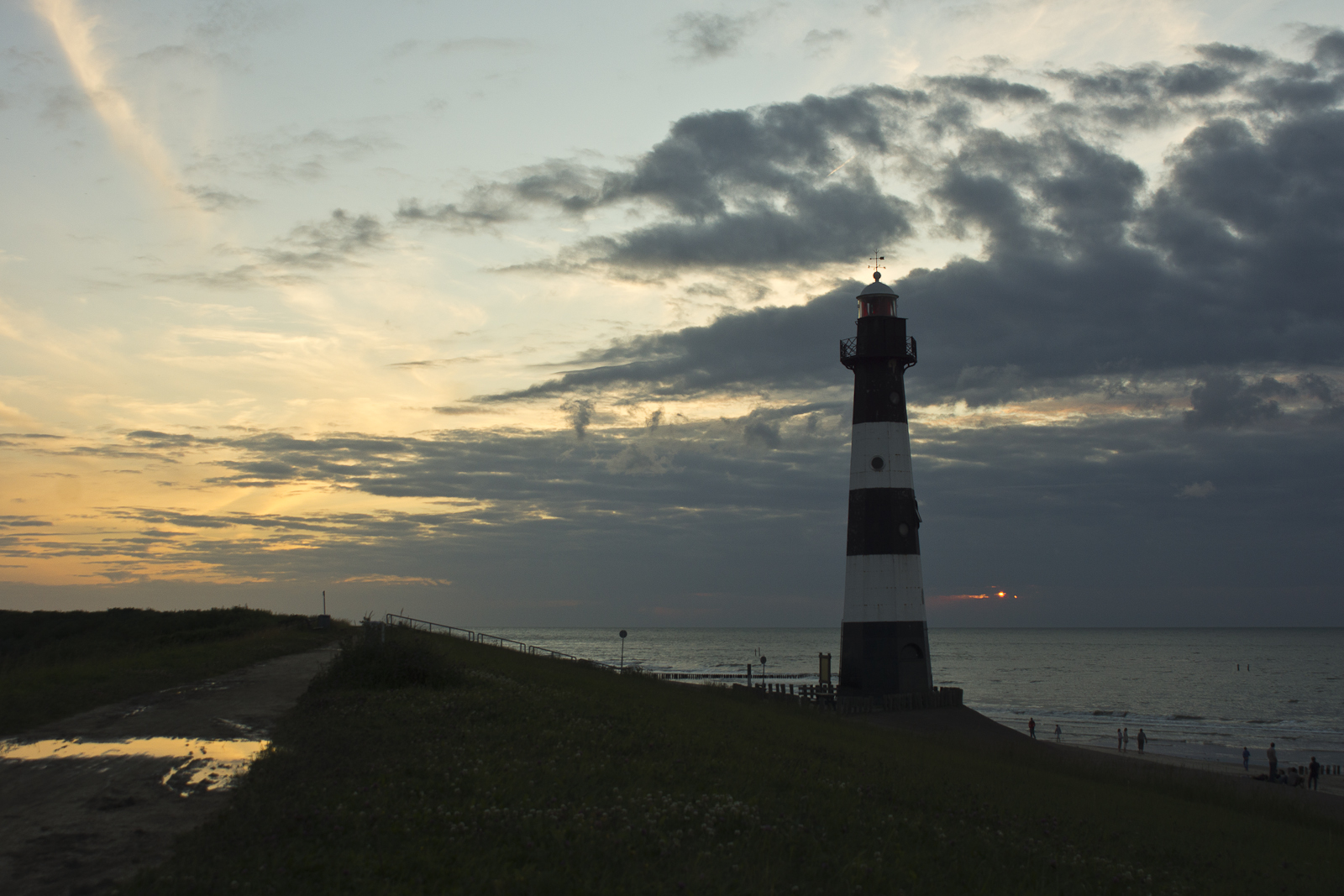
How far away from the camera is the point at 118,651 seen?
3588cm

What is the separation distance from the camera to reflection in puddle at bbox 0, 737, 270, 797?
11695mm

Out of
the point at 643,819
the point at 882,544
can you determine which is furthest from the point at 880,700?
the point at 643,819

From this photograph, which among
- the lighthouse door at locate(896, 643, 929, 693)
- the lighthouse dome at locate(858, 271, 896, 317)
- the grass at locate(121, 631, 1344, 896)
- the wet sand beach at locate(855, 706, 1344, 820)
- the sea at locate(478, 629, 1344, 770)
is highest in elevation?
the lighthouse dome at locate(858, 271, 896, 317)

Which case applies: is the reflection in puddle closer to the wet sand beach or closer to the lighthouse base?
the wet sand beach

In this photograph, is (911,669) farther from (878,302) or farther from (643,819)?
(643,819)

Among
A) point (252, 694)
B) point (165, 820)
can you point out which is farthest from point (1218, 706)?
point (165, 820)

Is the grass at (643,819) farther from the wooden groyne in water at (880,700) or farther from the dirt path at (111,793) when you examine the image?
the wooden groyne in water at (880,700)

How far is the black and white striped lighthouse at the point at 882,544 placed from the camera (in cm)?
3753

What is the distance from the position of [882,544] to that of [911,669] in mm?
5416

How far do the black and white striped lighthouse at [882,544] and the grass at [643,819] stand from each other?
54.2 feet

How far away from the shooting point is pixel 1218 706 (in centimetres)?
9050

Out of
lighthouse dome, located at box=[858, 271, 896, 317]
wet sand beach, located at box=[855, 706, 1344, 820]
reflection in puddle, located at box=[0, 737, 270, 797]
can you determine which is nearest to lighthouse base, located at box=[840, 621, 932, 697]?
wet sand beach, located at box=[855, 706, 1344, 820]

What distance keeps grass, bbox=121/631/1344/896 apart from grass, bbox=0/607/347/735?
15.5ft

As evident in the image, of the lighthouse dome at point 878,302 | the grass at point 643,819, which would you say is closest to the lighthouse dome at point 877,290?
the lighthouse dome at point 878,302
